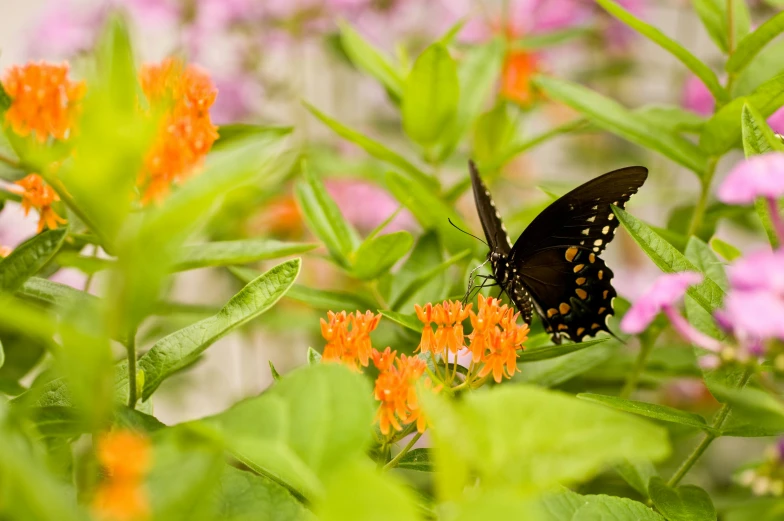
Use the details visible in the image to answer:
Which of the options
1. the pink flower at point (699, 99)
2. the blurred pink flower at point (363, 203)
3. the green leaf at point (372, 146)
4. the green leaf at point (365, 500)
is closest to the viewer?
the green leaf at point (365, 500)

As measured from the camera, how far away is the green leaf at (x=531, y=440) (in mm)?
262

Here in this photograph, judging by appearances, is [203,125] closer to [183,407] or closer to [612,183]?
[612,183]

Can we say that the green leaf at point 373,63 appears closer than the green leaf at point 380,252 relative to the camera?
No

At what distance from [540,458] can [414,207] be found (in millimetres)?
363

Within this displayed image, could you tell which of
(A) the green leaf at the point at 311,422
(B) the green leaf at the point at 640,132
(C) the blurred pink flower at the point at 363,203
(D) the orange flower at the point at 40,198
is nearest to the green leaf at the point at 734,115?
(B) the green leaf at the point at 640,132

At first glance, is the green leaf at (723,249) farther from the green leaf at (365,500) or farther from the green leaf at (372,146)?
the green leaf at (365,500)

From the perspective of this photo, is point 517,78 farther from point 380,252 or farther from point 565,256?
point 380,252

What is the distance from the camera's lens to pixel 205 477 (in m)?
0.26

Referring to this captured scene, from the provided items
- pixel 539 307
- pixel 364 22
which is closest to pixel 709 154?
pixel 539 307

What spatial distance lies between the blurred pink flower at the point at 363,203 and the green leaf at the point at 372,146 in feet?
2.25

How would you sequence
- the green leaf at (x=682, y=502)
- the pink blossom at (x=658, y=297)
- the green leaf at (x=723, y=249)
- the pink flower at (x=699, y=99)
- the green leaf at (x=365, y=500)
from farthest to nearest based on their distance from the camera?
the pink flower at (x=699, y=99)
the green leaf at (x=723, y=249)
the green leaf at (x=682, y=502)
the pink blossom at (x=658, y=297)
the green leaf at (x=365, y=500)

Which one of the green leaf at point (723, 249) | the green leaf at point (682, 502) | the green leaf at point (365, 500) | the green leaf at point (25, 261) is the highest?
the green leaf at point (25, 261)

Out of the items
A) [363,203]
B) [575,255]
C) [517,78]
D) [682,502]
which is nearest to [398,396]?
[682,502]

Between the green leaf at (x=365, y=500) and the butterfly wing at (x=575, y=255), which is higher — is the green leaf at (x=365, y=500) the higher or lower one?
the higher one
